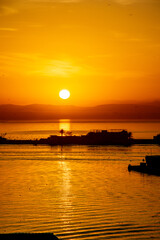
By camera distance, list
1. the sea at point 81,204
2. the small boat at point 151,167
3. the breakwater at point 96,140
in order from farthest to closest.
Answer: the breakwater at point 96,140 < the small boat at point 151,167 < the sea at point 81,204

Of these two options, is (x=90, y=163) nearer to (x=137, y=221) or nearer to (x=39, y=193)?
(x=39, y=193)

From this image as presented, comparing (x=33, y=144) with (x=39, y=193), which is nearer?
(x=39, y=193)

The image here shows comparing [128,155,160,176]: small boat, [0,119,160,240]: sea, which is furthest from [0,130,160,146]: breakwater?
[0,119,160,240]: sea

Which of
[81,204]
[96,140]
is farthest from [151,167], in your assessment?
[96,140]

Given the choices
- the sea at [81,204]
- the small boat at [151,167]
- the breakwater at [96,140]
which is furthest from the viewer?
the breakwater at [96,140]

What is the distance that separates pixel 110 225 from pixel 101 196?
11813 mm

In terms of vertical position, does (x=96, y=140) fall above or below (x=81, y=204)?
above

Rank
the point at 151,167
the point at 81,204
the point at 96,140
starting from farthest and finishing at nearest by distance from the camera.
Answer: the point at 96,140, the point at 151,167, the point at 81,204

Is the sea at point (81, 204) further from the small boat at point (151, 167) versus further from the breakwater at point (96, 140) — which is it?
the breakwater at point (96, 140)

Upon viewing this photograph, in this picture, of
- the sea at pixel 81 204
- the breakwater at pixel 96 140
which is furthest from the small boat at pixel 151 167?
the breakwater at pixel 96 140

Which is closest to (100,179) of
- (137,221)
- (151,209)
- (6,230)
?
(151,209)

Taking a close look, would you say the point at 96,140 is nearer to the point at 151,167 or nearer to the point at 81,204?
the point at 151,167

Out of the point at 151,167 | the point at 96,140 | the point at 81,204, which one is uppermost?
the point at 96,140

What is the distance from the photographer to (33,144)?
146375 mm
